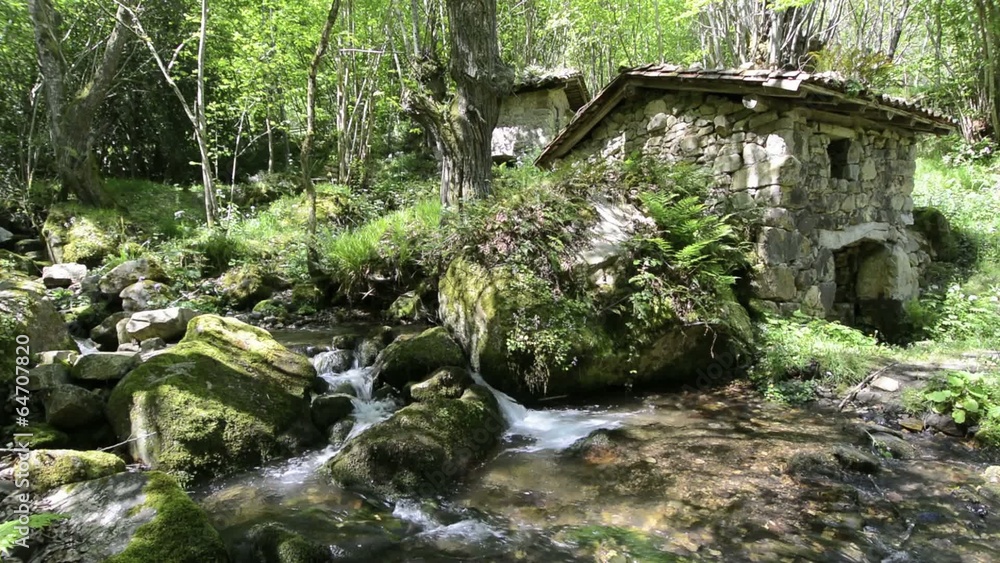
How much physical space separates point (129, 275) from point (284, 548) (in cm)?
793

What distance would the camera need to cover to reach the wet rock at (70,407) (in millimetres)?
4402

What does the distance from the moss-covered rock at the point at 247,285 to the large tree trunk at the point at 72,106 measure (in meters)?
5.16

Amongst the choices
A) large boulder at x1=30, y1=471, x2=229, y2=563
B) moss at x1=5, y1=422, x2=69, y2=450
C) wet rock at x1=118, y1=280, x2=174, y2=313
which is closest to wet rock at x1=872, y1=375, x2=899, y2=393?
large boulder at x1=30, y1=471, x2=229, y2=563

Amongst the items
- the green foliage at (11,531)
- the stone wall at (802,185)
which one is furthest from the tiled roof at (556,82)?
the green foliage at (11,531)

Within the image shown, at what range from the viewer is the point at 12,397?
4.51 metres

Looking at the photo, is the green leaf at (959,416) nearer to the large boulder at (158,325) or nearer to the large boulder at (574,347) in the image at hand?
the large boulder at (574,347)

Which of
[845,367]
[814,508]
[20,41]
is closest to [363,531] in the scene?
[814,508]

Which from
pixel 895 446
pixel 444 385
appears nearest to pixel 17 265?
pixel 444 385

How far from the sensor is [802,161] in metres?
7.50

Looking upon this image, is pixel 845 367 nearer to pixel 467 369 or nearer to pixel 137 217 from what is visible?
pixel 467 369

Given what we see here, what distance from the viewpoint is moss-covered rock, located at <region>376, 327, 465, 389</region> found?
19.7ft

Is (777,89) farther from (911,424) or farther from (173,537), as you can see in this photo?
(173,537)

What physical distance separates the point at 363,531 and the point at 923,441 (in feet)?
16.7

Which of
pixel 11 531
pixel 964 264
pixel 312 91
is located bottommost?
pixel 11 531
